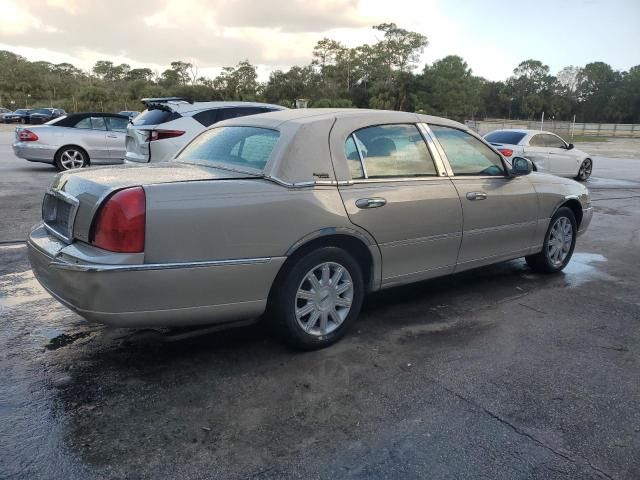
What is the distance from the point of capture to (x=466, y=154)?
4848 millimetres

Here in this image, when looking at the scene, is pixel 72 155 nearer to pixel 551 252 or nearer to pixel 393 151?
pixel 393 151

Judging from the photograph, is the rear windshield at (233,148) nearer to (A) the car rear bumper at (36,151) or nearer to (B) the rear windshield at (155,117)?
(B) the rear windshield at (155,117)

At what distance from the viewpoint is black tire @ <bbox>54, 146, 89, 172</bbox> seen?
13.0 m

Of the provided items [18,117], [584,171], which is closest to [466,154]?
[584,171]

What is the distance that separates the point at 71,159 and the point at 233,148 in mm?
10343

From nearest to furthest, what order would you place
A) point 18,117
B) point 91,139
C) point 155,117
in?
point 155,117, point 91,139, point 18,117

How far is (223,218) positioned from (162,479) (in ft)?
4.74

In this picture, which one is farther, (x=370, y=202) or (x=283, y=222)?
(x=370, y=202)

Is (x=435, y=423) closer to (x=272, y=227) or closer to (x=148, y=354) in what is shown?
(x=272, y=227)

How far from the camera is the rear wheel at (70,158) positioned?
511 inches

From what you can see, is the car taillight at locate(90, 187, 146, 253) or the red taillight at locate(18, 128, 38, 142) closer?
the car taillight at locate(90, 187, 146, 253)

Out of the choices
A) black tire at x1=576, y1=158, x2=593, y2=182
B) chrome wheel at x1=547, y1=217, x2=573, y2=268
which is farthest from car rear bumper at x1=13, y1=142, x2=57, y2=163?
black tire at x1=576, y1=158, x2=593, y2=182

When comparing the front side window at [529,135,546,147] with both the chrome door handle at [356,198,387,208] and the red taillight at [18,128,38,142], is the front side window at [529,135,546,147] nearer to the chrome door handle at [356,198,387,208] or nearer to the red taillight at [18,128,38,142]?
the chrome door handle at [356,198,387,208]

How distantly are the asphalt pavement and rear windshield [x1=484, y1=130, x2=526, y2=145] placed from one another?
395 inches
